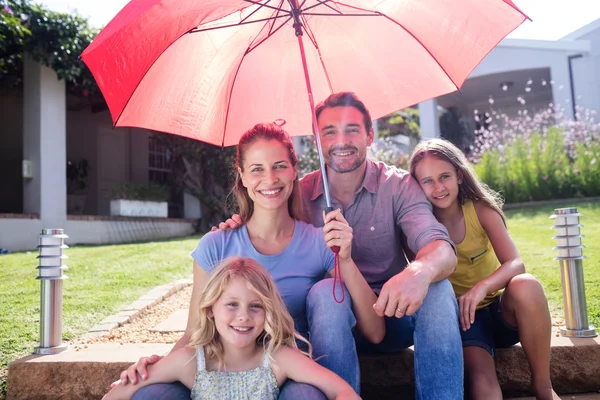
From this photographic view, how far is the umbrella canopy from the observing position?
2061 millimetres

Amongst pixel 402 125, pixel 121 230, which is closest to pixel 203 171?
pixel 121 230

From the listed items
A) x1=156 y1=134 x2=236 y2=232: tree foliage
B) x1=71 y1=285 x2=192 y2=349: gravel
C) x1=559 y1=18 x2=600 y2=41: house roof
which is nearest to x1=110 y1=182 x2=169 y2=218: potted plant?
x1=156 y1=134 x2=236 y2=232: tree foliage

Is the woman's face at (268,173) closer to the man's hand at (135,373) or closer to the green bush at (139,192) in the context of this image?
the man's hand at (135,373)

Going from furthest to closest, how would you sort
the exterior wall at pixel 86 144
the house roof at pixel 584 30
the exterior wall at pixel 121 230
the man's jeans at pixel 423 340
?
the house roof at pixel 584 30, the exterior wall at pixel 86 144, the exterior wall at pixel 121 230, the man's jeans at pixel 423 340

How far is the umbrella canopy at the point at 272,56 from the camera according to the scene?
81.1 inches

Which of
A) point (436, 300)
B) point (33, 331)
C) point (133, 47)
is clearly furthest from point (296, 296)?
point (33, 331)

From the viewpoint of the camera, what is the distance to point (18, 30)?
20.8 feet

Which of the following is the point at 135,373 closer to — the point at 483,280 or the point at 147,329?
the point at 483,280

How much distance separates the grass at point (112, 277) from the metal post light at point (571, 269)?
0.41m

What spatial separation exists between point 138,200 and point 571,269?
24.5 ft

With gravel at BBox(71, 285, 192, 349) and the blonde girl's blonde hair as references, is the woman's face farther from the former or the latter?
gravel at BBox(71, 285, 192, 349)

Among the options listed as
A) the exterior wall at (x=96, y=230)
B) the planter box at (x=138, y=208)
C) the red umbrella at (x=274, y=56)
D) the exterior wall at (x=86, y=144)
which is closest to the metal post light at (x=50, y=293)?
the red umbrella at (x=274, y=56)

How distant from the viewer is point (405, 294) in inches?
67.6

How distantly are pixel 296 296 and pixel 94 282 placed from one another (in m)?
2.90
